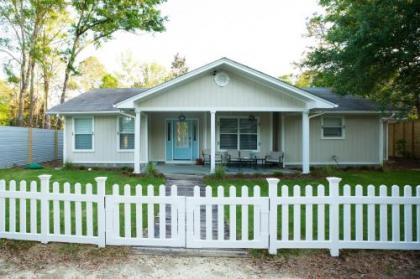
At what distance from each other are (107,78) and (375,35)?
1056 inches

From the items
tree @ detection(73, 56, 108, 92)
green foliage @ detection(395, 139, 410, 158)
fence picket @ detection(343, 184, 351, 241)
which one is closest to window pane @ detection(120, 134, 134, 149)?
fence picket @ detection(343, 184, 351, 241)

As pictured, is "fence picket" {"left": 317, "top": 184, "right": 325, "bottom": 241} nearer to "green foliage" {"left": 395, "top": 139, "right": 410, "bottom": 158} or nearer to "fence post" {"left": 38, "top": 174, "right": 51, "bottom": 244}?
"fence post" {"left": 38, "top": 174, "right": 51, "bottom": 244}

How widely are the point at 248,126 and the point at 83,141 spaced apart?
25.5 feet

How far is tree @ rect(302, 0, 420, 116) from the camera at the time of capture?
9.20 meters

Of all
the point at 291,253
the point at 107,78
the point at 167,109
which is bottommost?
the point at 291,253

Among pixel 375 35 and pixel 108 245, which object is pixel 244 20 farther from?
pixel 108 245

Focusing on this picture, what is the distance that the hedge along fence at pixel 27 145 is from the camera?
14.4 m

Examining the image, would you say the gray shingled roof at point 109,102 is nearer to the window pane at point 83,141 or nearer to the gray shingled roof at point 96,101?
the gray shingled roof at point 96,101

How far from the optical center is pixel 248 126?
1508cm

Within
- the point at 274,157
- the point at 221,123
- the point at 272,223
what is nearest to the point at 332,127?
the point at 274,157

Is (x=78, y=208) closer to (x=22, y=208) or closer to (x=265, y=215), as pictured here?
(x=22, y=208)

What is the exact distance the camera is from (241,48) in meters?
36.3

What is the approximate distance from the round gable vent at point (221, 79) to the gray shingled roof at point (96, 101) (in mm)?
4691

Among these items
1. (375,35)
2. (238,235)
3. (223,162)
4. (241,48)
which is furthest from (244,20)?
(238,235)
